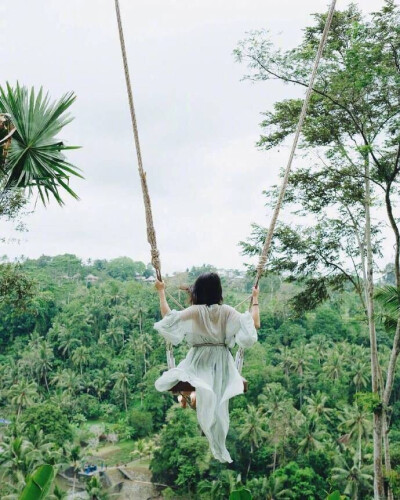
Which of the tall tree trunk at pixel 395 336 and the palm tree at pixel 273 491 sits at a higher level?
the tall tree trunk at pixel 395 336

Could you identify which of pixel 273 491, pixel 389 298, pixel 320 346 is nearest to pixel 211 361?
pixel 389 298

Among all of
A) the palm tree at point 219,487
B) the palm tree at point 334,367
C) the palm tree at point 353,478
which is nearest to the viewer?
the palm tree at point 353,478

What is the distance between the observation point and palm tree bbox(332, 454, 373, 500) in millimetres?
19344

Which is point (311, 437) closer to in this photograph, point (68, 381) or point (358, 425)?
point (358, 425)

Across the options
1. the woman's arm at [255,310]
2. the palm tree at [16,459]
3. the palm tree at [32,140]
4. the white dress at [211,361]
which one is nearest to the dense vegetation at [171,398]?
the palm tree at [16,459]

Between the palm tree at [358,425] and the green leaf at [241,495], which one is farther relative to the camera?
the palm tree at [358,425]

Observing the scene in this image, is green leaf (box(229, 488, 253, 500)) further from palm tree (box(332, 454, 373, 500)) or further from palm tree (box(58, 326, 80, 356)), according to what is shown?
palm tree (box(58, 326, 80, 356))

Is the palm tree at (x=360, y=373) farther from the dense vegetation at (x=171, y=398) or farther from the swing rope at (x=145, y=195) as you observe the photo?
the swing rope at (x=145, y=195)

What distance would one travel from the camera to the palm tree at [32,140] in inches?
174

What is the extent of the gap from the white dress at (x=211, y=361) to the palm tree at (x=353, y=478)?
18.0 meters

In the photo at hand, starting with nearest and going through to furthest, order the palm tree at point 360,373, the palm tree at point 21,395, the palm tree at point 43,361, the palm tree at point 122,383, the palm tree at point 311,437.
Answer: the palm tree at point 311,437 < the palm tree at point 360,373 < the palm tree at point 21,395 < the palm tree at point 122,383 < the palm tree at point 43,361

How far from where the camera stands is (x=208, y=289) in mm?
2674

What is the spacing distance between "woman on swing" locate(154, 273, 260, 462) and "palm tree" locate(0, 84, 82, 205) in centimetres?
226

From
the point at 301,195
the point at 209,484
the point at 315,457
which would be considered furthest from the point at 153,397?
the point at 301,195
